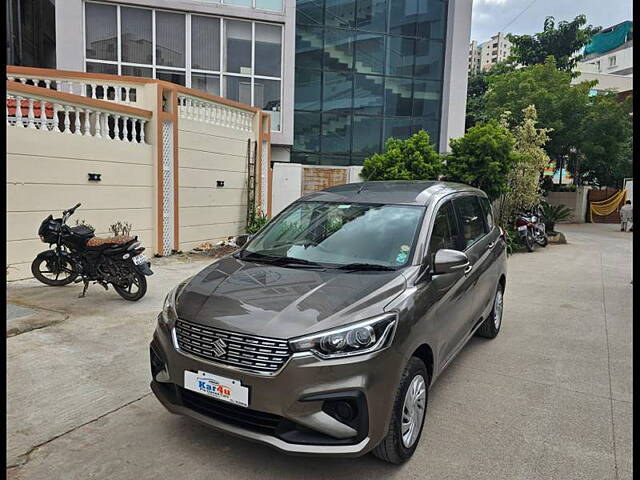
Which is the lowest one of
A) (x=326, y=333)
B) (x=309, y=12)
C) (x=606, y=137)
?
(x=326, y=333)

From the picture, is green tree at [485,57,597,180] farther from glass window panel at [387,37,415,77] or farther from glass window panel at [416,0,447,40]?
glass window panel at [387,37,415,77]

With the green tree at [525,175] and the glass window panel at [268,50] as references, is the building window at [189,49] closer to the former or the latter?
the glass window panel at [268,50]

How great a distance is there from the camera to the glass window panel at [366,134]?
55.3ft

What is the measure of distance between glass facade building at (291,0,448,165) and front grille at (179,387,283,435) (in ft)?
46.6

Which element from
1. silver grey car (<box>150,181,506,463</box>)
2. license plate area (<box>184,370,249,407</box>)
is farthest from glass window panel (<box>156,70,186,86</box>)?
license plate area (<box>184,370,249,407</box>)

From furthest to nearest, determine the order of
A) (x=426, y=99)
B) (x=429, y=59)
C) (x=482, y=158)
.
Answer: (x=426, y=99) < (x=429, y=59) < (x=482, y=158)

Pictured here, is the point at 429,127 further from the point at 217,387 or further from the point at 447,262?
the point at 217,387

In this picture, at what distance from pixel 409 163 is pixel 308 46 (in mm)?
7192

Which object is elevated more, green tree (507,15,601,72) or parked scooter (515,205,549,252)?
green tree (507,15,601,72)

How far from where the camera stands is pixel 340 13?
1625cm

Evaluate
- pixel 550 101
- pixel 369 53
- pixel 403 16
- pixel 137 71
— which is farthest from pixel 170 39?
pixel 550 101

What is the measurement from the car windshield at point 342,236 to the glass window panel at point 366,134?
13.1m

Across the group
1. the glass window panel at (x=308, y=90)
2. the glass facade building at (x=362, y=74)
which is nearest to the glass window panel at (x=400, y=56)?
the glass facade building at (x=362, y=74)

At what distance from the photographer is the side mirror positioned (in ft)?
10.7
